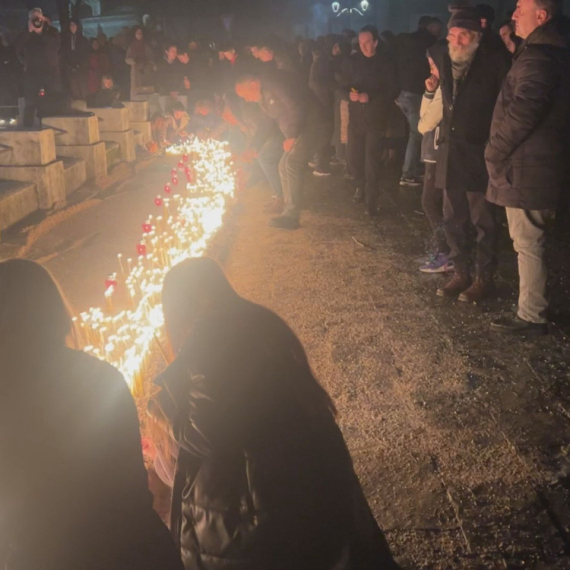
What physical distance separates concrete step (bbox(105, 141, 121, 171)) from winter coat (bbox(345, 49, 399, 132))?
18.4ft

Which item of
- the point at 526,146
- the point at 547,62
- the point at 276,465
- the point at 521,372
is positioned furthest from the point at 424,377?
the point at 276,465

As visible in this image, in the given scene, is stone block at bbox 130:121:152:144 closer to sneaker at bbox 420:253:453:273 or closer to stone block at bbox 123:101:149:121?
stone block at bbox 123:101:149:121

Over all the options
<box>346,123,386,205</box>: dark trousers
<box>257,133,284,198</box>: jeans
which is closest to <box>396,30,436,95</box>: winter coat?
<box>346,123,386,205</box>: dark trousers

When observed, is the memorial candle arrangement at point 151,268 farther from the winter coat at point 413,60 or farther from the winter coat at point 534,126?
the winter coat at point 413,60

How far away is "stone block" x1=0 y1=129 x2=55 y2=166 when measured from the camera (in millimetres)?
9508

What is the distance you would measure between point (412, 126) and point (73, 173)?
17.2 feet

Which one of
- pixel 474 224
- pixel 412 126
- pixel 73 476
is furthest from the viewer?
pixel 412 126

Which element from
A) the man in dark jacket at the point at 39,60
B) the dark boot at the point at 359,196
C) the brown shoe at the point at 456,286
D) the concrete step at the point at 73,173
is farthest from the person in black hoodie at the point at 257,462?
the man in dark jacket at the point at 39,60

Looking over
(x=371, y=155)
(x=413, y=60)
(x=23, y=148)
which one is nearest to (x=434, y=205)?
(x=371, y=155)

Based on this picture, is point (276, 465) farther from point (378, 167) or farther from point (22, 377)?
point (378, 167)

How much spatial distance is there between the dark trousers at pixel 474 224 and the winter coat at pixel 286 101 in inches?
115

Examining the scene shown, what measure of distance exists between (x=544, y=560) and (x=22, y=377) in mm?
2275

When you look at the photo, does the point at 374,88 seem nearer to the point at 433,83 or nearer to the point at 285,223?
the point at 285,223

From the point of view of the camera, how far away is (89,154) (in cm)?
1180
